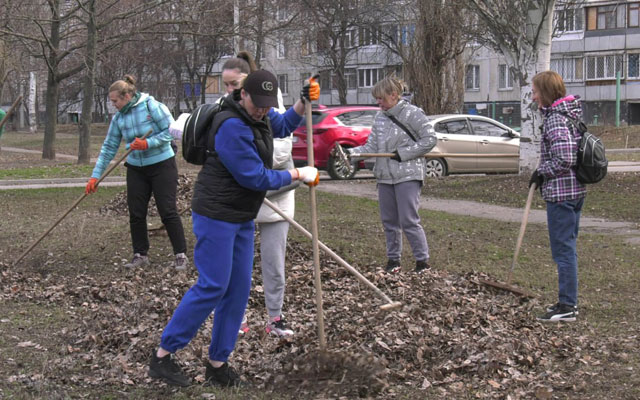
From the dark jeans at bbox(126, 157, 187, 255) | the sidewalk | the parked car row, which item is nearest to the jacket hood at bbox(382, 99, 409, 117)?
the dark jeans at bbox(126, 157, 187, 255)

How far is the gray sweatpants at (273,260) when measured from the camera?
6.19m

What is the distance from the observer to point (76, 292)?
776cm

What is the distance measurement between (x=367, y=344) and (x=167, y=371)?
133cm

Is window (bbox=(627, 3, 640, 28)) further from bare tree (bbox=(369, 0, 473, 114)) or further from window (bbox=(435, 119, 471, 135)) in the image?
window (bbox=(435, 119, 471, 135))

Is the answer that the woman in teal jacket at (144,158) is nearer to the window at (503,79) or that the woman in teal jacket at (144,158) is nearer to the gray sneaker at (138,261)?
the gray sneaker at (138,261)

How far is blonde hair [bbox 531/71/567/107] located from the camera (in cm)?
644

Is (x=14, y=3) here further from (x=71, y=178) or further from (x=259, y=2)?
(x=259, y=2)

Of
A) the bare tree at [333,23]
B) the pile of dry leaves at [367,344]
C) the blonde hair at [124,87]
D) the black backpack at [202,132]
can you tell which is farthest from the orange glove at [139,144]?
the bare tree at [333,23]

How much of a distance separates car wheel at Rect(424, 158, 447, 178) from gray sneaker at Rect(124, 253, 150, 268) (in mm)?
11030

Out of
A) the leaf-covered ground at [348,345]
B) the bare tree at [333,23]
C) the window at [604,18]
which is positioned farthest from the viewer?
the window at [604,18]

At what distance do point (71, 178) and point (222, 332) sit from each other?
589 inches

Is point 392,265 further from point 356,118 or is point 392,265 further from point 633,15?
point 633,15

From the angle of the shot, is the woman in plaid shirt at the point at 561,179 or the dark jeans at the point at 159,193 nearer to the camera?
the woman in plaid shirt at the point at 561,179

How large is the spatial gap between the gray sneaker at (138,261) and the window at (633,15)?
46.2 m
